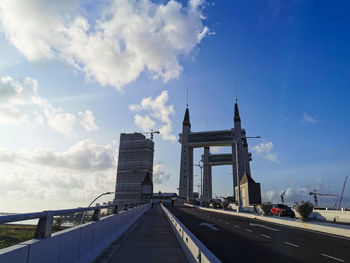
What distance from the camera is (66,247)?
5684mm

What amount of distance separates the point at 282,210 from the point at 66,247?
105 ft

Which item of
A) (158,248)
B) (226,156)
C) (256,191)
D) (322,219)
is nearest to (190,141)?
(226,156)

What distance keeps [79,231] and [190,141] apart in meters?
114

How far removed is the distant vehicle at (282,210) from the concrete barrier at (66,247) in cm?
2797

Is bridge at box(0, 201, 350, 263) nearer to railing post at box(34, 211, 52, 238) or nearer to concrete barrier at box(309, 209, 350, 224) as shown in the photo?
railing post at box(34, 211, 52, 238)

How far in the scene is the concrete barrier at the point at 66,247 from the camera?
4.01 metres

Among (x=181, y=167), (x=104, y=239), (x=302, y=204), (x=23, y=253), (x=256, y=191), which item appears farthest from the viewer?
(x=181, y=167)

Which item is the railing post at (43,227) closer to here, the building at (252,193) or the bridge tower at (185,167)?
the building at (252,193)

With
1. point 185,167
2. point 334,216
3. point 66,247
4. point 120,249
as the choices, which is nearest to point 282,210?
point 334,216

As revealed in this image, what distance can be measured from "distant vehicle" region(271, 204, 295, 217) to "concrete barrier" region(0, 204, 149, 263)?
28.0 meters

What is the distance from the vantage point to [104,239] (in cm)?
945

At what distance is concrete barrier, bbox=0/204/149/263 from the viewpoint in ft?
13.2

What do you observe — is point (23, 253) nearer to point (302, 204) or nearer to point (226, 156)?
point (302, 204)

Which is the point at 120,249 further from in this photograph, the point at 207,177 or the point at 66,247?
the point at 207,177
